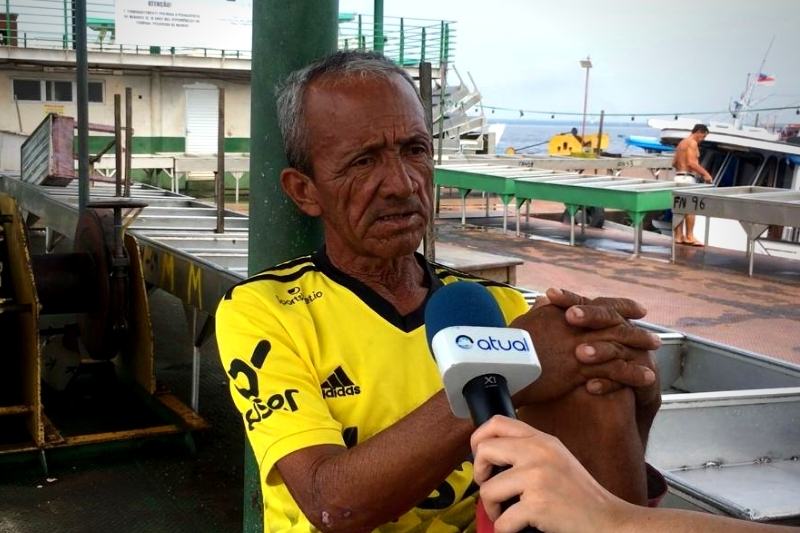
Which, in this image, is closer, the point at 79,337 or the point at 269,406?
the point at 269,406

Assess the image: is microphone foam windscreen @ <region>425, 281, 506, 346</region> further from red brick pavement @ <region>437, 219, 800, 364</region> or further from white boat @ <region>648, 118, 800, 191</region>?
white boat @ <region>648, 118, 800, 191</region>

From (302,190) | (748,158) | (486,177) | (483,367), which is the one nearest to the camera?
(483,367)

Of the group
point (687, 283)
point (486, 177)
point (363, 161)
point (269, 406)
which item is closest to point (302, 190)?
point (363, 161)

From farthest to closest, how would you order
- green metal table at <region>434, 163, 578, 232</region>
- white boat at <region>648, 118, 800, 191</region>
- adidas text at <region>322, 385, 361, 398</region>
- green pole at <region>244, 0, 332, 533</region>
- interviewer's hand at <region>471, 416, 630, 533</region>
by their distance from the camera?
white boat at <region>648, 118, 800, 191</region>, green metal table at <region>434, 163, 578, 232</region>, green pole at <region>244, 0, 332, 533</region>, adidas text at <region>322, 385, 361, 398</region>, interviewer's hand at <region>471, 416, 630, 533</region>

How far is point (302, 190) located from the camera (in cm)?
206

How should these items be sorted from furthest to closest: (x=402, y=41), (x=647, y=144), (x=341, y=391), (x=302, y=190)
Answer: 1. (x=647, y=144)
2. (x=402, y=41)
3. (x=302, y=190)
4. (x=341, y=391)

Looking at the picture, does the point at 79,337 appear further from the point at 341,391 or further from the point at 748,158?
the point at 748,158

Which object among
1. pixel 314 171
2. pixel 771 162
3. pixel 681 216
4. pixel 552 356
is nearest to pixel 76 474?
pixel 314 171

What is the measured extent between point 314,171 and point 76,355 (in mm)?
4840

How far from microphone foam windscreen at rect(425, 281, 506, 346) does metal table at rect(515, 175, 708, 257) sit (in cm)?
1052

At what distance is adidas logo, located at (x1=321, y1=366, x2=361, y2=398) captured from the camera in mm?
1814

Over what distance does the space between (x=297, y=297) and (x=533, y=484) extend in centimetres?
108

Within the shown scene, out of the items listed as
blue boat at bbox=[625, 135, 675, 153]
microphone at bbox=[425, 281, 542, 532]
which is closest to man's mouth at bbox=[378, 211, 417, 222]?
microphone at bbox=[425, 281, 542, 532]

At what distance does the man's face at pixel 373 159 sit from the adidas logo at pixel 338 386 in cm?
29
